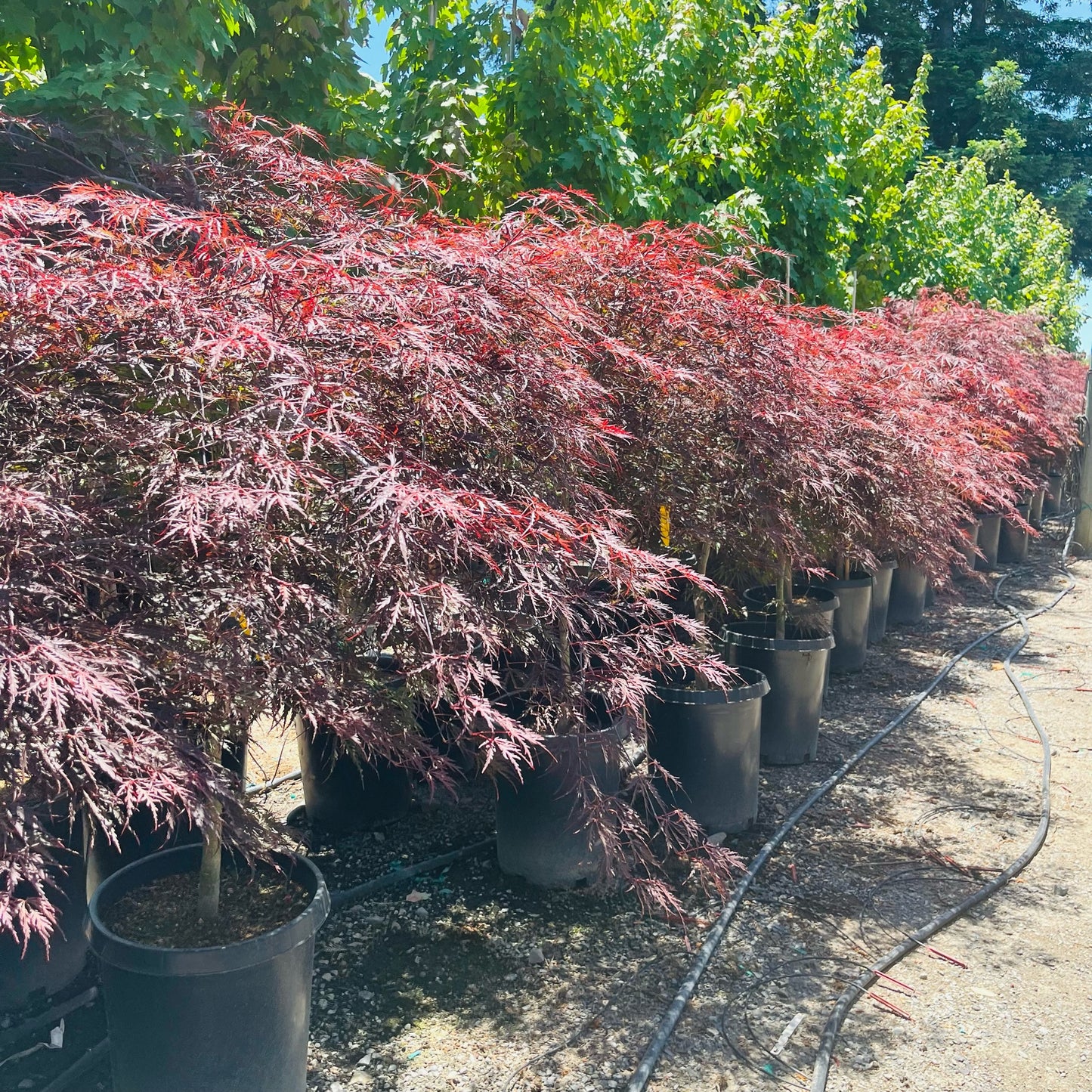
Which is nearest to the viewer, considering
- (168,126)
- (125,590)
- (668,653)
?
(125,590)

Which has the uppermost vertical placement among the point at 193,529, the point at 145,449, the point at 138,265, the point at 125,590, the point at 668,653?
the point at 138,265

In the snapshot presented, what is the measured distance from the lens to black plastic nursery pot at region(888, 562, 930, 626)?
7.32 meters

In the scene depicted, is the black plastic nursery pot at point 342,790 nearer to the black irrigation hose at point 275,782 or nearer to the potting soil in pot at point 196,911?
the black irrigation hose at point 275,782

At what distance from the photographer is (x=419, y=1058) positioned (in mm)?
2352

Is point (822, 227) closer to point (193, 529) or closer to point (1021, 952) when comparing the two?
point (1021, 952)

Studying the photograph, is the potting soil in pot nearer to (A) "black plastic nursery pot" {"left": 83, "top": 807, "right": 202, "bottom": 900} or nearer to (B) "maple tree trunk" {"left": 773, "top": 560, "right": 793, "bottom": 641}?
(A) "black plastic nursery pot" {"left": 83, "top": 807, "right": 202, "bottom": 900}

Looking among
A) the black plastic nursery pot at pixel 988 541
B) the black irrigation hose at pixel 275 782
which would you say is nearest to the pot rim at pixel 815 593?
the black irrigation hose at pixel 275 782

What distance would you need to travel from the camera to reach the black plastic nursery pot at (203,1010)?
76.0 inches

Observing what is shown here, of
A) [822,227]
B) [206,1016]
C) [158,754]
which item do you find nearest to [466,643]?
[158,754]

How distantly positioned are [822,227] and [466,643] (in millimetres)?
6332

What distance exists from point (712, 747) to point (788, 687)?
0.90 m

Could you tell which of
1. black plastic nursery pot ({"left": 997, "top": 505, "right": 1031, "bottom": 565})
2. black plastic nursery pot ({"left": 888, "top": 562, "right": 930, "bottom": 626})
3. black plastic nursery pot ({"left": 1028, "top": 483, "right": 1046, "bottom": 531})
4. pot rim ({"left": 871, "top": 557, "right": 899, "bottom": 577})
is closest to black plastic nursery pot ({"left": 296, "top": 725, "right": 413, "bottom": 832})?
pot rim ({"left": 871, "top": 557, "right": 899, "bottom": 577})

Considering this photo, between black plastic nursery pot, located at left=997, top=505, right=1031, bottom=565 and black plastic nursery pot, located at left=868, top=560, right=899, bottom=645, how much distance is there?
4.10m

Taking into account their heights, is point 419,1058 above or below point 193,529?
below
